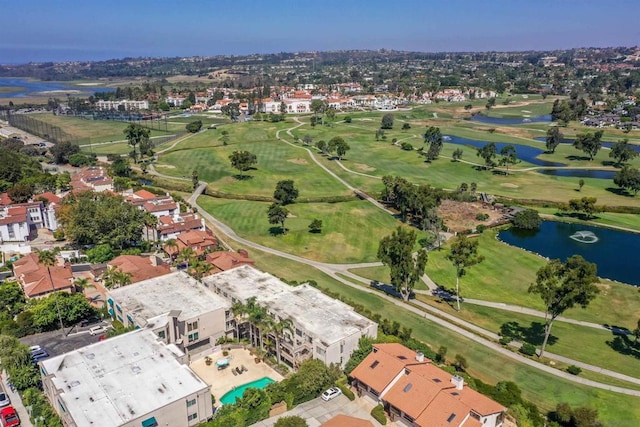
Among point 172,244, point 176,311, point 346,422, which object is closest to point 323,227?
point 172,244

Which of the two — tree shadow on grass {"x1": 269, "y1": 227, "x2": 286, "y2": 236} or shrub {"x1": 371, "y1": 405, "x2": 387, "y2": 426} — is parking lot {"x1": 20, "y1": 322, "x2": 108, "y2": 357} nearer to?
shrub {"x1": 371, "y1": 405, "x2": 387, "y2": 426}

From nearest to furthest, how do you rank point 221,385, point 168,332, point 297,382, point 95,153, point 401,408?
point 401,408 → point 297,382 → point 221,385 → point 168,332 → point 95,153

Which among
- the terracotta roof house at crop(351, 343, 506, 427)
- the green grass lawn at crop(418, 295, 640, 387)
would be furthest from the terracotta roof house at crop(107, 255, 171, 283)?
the green grass lawn at crop(418, 295, 640, 387)

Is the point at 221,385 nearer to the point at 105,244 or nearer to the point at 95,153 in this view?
the point at 105,244

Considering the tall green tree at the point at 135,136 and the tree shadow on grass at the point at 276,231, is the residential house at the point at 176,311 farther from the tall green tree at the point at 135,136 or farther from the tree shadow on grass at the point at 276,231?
the tall green tree at the point at 135,136

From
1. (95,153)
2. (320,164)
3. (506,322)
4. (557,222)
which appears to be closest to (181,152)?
(95,153)

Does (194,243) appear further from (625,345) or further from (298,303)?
(625,345)

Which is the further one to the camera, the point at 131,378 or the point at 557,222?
the point at 557,222
